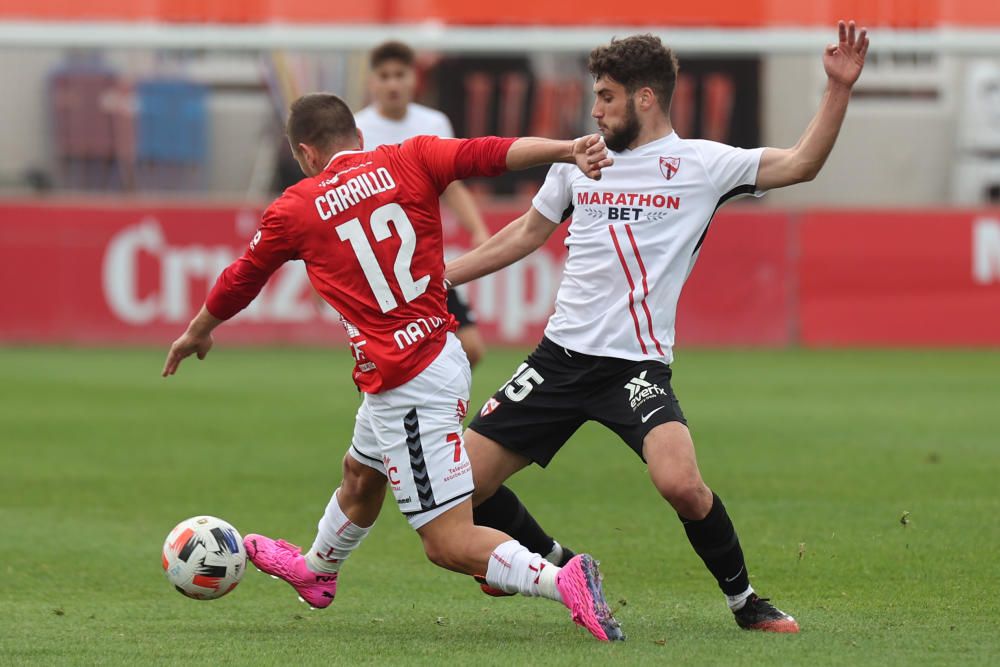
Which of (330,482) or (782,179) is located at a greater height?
(782,179)

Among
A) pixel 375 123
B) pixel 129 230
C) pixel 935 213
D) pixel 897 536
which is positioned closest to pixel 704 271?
pixel 935 213

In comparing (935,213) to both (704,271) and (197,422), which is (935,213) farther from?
(197,422)

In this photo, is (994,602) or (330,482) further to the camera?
(330,482)

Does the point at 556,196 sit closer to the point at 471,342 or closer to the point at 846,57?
the point at 846,57

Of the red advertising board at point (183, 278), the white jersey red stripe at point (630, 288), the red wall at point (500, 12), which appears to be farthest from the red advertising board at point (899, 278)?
the white jersey red stripe at point (630, 288)

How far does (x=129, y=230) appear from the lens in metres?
17.9

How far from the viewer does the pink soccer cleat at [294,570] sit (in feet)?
21.5

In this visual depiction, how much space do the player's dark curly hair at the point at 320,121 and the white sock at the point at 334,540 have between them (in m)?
1.35

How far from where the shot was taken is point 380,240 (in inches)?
234

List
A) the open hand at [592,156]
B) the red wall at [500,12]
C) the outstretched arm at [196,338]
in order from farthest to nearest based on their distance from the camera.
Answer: the red wall at [500,12]
the outstretched arm at [196,338]
the open hand at [592,156]

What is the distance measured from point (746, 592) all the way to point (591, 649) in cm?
68

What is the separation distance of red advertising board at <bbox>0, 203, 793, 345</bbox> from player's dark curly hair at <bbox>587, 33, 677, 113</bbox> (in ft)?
37.1

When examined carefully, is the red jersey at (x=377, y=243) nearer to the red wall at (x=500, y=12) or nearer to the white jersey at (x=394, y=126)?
the white jersey at (x=394, y=126)

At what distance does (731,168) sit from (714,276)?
1157 cm
